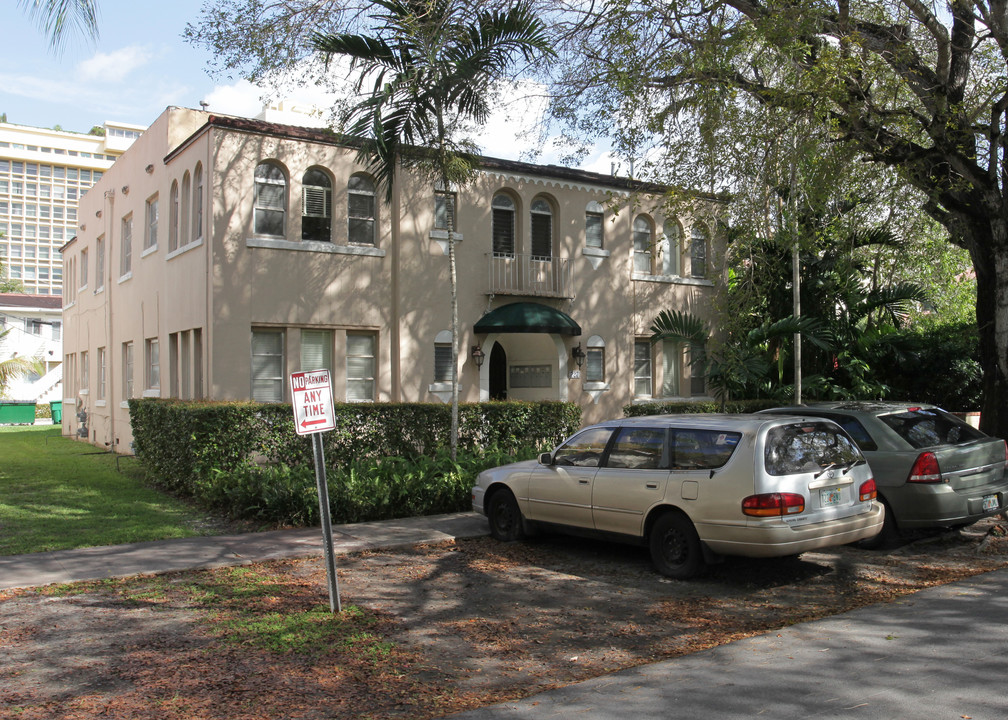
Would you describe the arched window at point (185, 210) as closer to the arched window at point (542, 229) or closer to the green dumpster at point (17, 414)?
the arched window at point (542, 229)

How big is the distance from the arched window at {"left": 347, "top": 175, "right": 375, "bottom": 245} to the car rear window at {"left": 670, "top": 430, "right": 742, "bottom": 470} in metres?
9.92

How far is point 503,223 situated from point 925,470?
11.5 meters

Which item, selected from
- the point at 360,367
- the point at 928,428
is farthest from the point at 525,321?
the point at 928,428

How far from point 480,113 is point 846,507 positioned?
26.2 ft

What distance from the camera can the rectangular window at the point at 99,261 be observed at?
24661 millimetres

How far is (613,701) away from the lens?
16.4 feet

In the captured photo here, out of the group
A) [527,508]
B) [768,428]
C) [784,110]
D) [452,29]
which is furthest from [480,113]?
[768,428]

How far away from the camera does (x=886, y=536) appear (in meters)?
9.24

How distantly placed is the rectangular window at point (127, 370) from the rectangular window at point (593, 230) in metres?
11.7

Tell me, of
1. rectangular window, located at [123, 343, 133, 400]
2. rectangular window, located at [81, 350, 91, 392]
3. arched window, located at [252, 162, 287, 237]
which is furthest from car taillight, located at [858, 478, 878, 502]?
rectangular window, located at [81, 350, 91, 392]

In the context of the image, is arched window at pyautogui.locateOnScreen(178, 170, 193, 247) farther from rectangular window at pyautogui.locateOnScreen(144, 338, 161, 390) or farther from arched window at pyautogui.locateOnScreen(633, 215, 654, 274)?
arched window at pyautogui.locateOnScreen(633, 215, 654, 274)

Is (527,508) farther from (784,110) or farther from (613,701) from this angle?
(784,110)

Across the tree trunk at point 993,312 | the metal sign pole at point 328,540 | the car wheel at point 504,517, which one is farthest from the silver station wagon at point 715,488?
the tree trunk at point 993,312

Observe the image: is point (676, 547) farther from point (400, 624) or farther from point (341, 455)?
point (341, 455)
